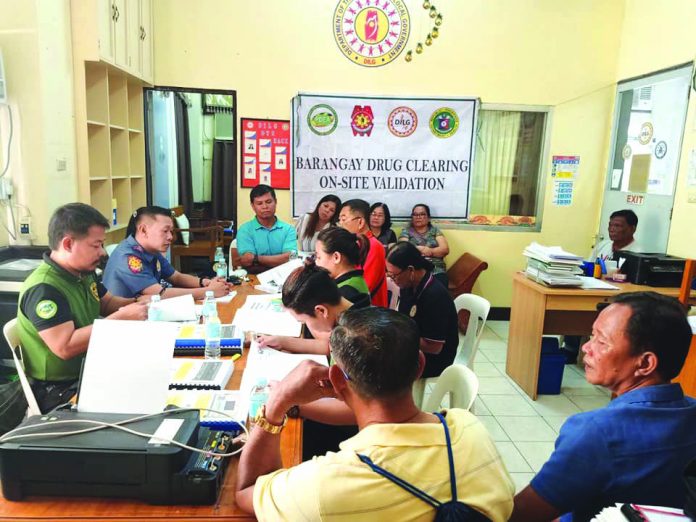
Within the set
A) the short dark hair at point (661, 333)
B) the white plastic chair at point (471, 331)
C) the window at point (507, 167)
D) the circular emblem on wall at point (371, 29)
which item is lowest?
the white plastic chair at point (471, 331)

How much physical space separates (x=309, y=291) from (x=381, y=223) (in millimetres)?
2993

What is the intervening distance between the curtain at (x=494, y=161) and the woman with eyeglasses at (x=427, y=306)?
294cm

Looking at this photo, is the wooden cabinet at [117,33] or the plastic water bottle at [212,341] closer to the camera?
the plastic water bottle at [212,341]

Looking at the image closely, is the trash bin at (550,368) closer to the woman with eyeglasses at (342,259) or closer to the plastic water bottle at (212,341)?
the woman with eyeglasses at (342,259)

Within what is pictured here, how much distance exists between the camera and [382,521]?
904 millimetres

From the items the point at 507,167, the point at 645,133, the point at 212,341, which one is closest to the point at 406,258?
the point at 212,341

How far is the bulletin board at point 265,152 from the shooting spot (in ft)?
16.0

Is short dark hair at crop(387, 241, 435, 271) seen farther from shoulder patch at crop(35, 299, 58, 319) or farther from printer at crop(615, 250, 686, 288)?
printer at crop(615, 250, 686, 288)

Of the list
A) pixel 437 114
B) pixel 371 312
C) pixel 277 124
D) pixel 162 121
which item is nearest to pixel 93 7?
pixel 277 124

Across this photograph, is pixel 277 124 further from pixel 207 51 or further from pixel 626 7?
pixel 626 7

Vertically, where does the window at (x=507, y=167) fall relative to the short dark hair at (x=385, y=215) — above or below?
above

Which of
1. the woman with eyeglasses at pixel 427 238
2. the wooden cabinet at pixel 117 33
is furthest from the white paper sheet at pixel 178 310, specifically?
the woman with eyeglasses at pixel 427 238

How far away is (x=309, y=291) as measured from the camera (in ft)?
6.47

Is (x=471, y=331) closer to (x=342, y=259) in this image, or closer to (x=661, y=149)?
(x=342, y=259)
